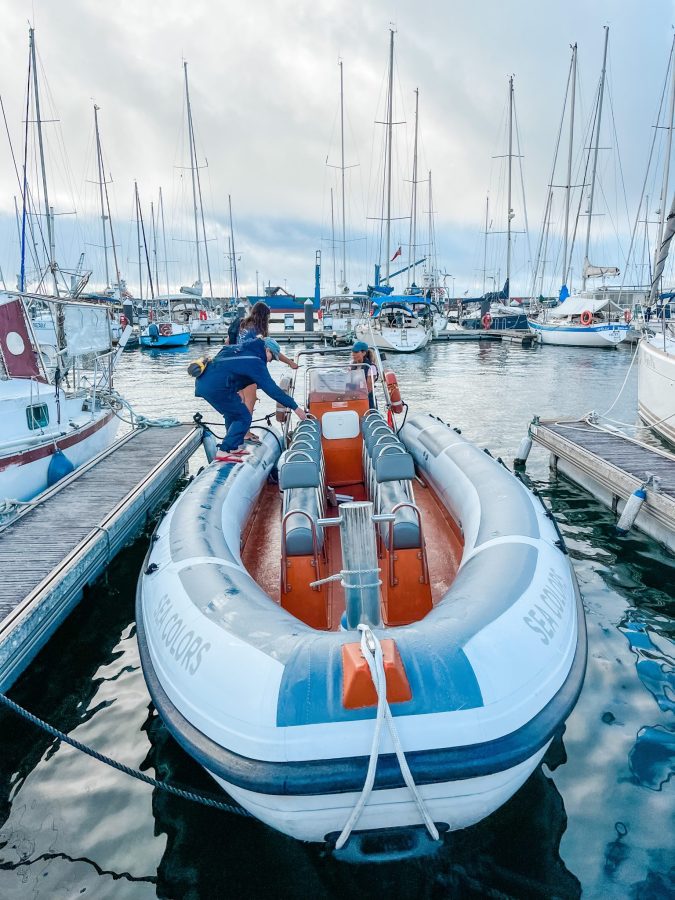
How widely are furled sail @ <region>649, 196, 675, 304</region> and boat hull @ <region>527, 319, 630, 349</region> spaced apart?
826 inches

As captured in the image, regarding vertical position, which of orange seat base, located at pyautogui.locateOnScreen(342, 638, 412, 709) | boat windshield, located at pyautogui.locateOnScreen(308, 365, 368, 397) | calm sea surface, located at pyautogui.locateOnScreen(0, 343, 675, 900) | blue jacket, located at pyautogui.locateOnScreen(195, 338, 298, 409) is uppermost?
blue jacket, located at pyautogui.locateOnScreen(195, 338, 298, 409)

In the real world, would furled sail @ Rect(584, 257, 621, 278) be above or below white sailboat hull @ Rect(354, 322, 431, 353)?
above

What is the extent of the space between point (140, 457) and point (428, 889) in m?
6.56

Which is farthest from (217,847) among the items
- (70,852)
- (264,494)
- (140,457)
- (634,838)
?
(140,457)

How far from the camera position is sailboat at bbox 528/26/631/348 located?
1178 inches

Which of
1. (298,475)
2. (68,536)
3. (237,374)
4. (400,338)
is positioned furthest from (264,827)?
(400,338)

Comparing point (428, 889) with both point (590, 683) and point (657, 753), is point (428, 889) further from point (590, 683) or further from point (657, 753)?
point (590, 683)

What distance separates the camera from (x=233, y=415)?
6.19m

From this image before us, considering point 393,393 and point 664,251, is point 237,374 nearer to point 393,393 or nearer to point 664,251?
point 393,393

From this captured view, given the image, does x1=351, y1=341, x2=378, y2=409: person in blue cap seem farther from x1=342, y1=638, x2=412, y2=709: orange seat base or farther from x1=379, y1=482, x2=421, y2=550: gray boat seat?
x1=342, y1=638, x2=412, y2=709: orange seat base

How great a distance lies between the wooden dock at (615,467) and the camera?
232 inches

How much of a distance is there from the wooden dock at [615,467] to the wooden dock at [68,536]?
550 cm

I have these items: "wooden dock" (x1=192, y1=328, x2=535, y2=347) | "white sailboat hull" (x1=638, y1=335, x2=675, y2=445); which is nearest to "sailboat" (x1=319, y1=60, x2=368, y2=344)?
"wooden dock" (x1=192, y1=328, x2=535, y2=347)

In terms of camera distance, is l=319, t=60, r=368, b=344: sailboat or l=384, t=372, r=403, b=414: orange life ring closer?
l=384, t=372, r=403, b=414: orange life ring
